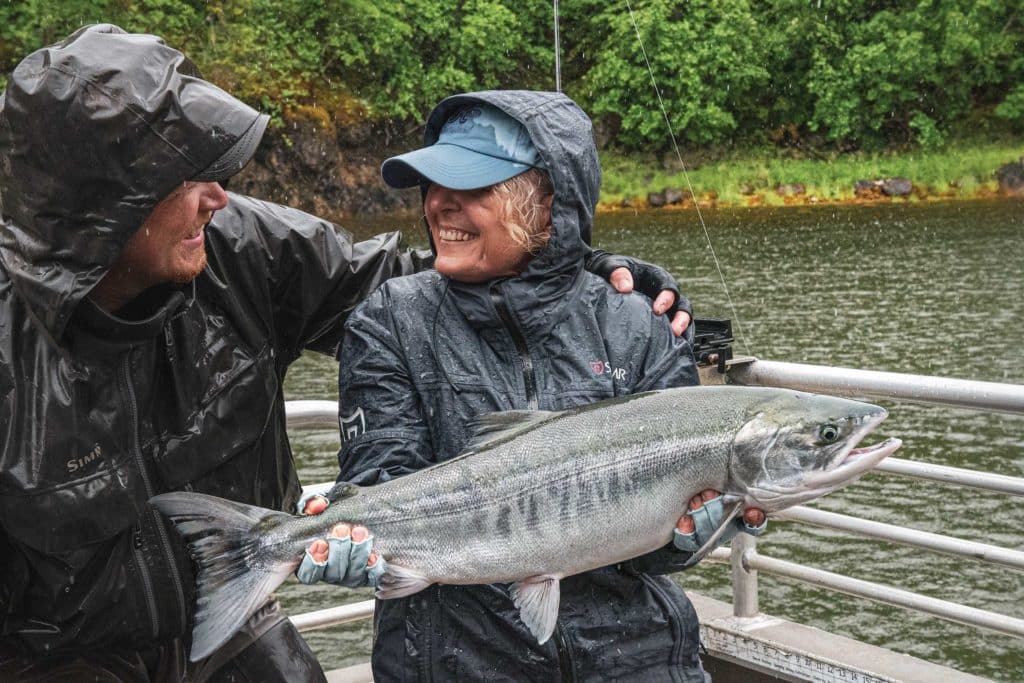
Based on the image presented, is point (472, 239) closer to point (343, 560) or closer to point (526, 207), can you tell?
point (526, 207)

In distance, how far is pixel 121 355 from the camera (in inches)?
130

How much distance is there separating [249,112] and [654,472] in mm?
1494

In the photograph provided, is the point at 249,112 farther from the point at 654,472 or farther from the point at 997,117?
the point at 997,117

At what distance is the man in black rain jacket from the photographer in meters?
3.04

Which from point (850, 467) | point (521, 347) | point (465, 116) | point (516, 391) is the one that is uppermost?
point (465, 116)

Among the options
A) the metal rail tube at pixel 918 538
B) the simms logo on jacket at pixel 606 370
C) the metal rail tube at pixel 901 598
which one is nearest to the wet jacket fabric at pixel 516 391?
the simms logo on jacket at pixel 606 370

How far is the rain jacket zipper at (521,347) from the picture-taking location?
2955 millimetres

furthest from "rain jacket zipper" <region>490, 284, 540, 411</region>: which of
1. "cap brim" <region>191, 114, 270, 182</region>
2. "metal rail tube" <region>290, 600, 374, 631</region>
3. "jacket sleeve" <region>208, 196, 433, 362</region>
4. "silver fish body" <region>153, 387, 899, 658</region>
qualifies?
"metal rail tube" <region>290, 600, 374, 631</region>

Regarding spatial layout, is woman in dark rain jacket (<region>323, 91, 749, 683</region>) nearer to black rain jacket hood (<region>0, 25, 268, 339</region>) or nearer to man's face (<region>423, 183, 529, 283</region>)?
man's face (<region>423, 183, 529, 283</region>)

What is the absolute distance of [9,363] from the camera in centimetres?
315

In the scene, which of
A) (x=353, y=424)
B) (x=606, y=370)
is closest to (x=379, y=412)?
(x=353, y=424)

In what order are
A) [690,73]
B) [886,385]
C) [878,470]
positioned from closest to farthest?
1. [878,470]
2. [886,385]
3. [690,73]

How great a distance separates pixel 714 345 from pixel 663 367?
146 centimetres

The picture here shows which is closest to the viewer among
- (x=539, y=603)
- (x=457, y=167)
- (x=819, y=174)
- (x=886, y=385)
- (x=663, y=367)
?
(x=539, y=603)
